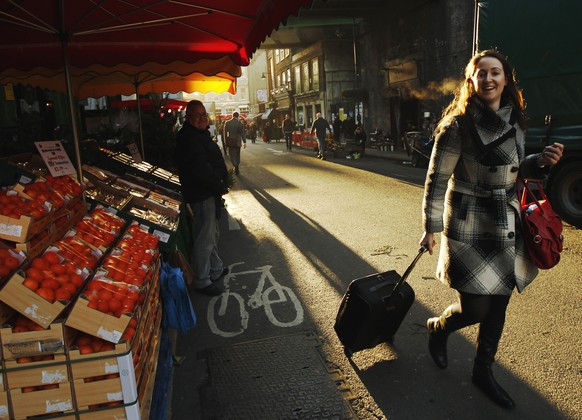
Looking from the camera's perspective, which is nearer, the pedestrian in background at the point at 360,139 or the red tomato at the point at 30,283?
the red tomato at the point at 30,283

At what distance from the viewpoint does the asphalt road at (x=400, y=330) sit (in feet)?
10.4

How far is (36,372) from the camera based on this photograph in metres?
2.25

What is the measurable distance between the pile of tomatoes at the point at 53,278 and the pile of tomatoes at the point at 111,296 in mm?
80

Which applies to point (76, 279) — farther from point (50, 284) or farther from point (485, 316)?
point (485, 316)

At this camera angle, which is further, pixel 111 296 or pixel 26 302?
pixel 111 296

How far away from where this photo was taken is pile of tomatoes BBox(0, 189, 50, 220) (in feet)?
8.67

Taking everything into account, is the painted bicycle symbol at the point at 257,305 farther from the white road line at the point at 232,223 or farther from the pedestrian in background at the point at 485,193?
the white road line at the point at 232,223

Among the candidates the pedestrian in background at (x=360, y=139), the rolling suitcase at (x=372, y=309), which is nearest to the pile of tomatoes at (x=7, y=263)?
the rolling suitcase at (x=372, y=309)

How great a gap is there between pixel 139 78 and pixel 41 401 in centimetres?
687

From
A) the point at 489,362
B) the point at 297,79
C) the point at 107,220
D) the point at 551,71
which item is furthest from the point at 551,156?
the point at 297,79

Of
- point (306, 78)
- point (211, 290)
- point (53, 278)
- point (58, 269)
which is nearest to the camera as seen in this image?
point (53, 278)

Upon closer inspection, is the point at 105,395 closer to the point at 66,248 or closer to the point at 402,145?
the point at 66,248

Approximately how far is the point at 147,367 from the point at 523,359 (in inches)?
110

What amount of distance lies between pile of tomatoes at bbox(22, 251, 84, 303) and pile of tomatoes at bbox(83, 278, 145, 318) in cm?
8
